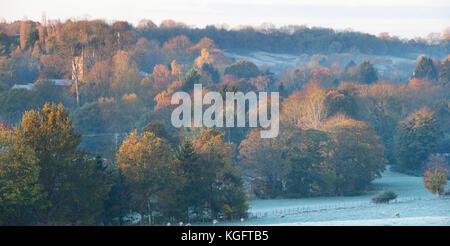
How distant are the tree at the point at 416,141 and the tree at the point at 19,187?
40.8 m

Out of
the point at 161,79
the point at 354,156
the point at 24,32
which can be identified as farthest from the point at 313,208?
the point at 24,32

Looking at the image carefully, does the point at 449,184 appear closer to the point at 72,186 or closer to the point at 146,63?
the point at 72,186

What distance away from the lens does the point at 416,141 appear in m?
61.1

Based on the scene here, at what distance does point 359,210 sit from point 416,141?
2312cm

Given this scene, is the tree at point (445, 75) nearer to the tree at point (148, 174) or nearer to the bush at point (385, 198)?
the bush at point (385, 198)

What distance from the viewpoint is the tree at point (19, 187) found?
93.6 feet

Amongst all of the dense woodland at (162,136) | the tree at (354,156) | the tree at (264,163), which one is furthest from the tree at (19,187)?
the tree at (354,156)

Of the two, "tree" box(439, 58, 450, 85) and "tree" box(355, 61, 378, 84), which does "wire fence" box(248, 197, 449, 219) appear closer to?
"tree" box(355, 61, 378, 84)

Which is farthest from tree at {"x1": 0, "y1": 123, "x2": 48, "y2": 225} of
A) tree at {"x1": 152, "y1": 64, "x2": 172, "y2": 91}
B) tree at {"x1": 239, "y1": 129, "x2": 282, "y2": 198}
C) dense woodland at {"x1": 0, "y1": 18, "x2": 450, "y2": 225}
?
tree at {"x1": 152, "y1": 64, "x2": 172, "y2": 91}

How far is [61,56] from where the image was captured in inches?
3388

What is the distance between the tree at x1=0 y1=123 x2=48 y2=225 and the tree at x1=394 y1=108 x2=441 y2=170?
40.8 meters

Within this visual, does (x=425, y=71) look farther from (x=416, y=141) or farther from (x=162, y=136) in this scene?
(x=162, y=136)

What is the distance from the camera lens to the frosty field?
33.4m
